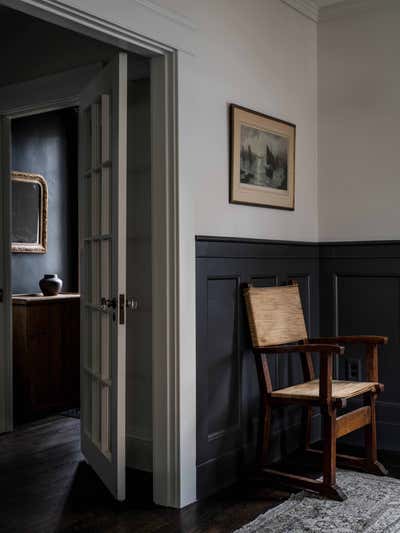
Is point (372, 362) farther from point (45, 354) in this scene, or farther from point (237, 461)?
point (45, 354)

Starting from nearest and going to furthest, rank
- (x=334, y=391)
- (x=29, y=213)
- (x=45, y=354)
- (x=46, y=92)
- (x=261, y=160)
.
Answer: (x=334, y=391) → (x=261, y=160) → (x=46, y=92) → (x=45, y=354) → (x=29, y=213)

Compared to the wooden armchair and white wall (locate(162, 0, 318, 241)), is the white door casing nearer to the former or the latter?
white wall (locate(162, 0, 318, 241))

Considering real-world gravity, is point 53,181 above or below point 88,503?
above

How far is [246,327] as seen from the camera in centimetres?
352

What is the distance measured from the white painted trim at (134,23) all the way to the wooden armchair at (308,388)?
1.28 meters

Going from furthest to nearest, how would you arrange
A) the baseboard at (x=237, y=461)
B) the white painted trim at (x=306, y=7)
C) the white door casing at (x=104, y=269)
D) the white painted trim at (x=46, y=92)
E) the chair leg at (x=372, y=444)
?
the white painted trim at (x=306, y=7) → the white painted trim at (x=46, y=92) → the chair leg at (x=372, y=444) → the baseboard at (x=237, y=461) → the white door casing at (x=104, y=269)

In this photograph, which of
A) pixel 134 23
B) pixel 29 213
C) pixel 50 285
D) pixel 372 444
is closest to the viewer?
pixel 134 23

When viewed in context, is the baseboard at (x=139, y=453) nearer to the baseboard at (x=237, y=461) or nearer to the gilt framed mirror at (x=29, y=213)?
the baseboard at (x=237, y=461)

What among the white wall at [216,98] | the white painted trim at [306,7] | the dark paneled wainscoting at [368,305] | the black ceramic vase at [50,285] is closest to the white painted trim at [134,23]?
the white wall at [216,98]

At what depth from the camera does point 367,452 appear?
3463mm

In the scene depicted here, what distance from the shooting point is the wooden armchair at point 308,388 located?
10.0ft

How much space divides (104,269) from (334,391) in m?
1.26

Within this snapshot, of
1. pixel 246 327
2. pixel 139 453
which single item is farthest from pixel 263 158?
pixel 139 453

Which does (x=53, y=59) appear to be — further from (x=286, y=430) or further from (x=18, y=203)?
(x=286, y=430)
